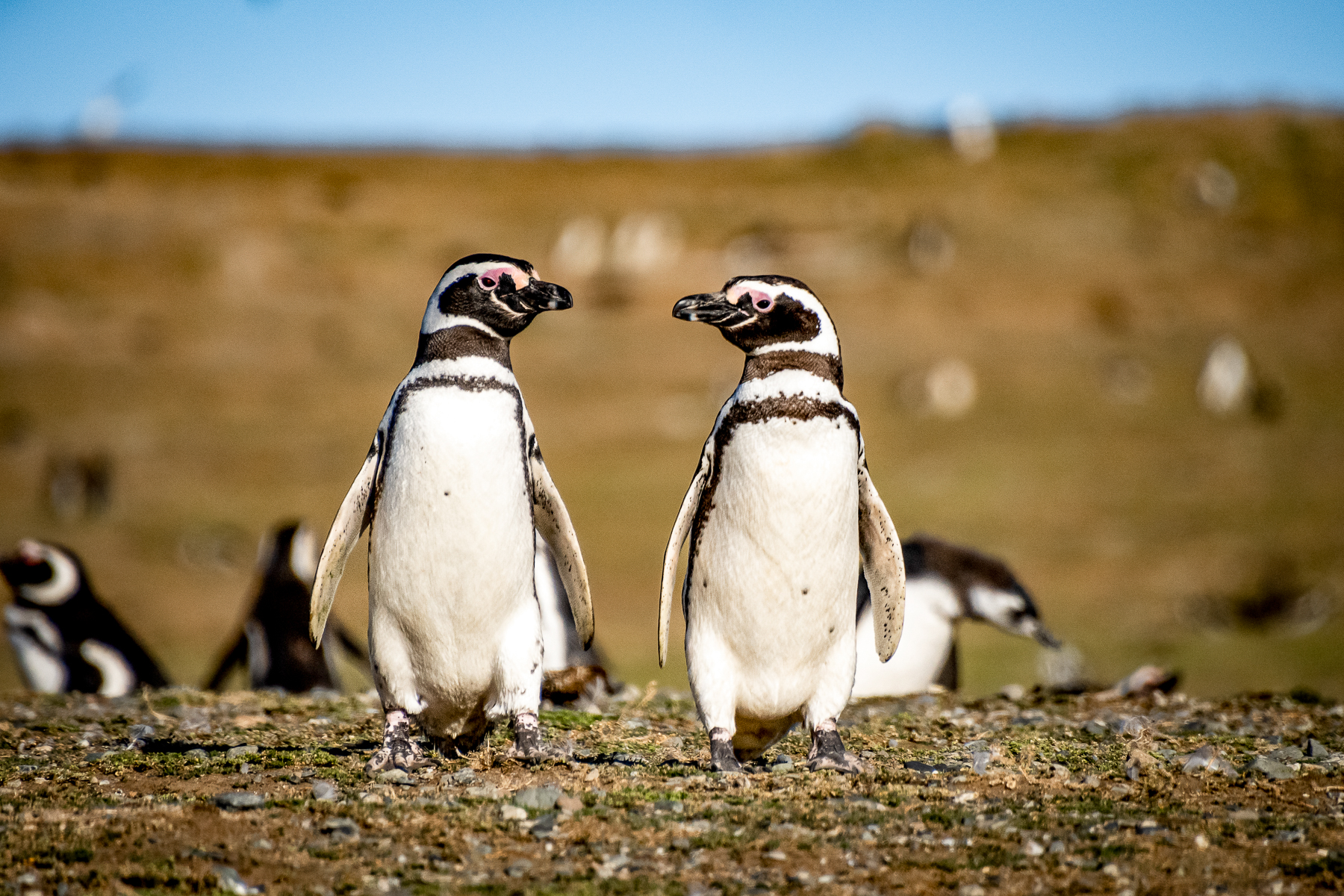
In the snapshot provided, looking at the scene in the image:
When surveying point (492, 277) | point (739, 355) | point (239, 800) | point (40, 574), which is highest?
point (739, 355)

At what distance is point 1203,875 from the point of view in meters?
3.56

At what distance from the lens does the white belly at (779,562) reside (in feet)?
15.8

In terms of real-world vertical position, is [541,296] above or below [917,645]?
above

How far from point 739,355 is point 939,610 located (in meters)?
19.3

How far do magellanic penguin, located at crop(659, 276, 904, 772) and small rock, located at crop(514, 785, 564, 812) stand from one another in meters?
0.70

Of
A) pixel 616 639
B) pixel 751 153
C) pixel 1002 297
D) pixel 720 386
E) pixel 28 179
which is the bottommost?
pixel 616 639

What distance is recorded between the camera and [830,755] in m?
4.86

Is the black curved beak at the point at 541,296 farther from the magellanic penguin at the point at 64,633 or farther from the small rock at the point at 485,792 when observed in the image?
the magellanic penguin at the point at 64,633

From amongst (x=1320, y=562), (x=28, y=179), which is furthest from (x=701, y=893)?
(x=28, y=179)

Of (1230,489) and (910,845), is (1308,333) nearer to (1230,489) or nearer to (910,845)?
(1230,489)

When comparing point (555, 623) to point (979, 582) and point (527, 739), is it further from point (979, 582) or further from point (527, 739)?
point (527, 739)

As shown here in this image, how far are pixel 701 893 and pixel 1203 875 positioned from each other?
4.27 ft

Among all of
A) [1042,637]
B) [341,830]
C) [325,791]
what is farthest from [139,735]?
[1042,637]

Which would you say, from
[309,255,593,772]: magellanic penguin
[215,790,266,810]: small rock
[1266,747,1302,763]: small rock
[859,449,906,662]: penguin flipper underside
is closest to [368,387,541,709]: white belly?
[309,255,593,772]: magellanic penguin
